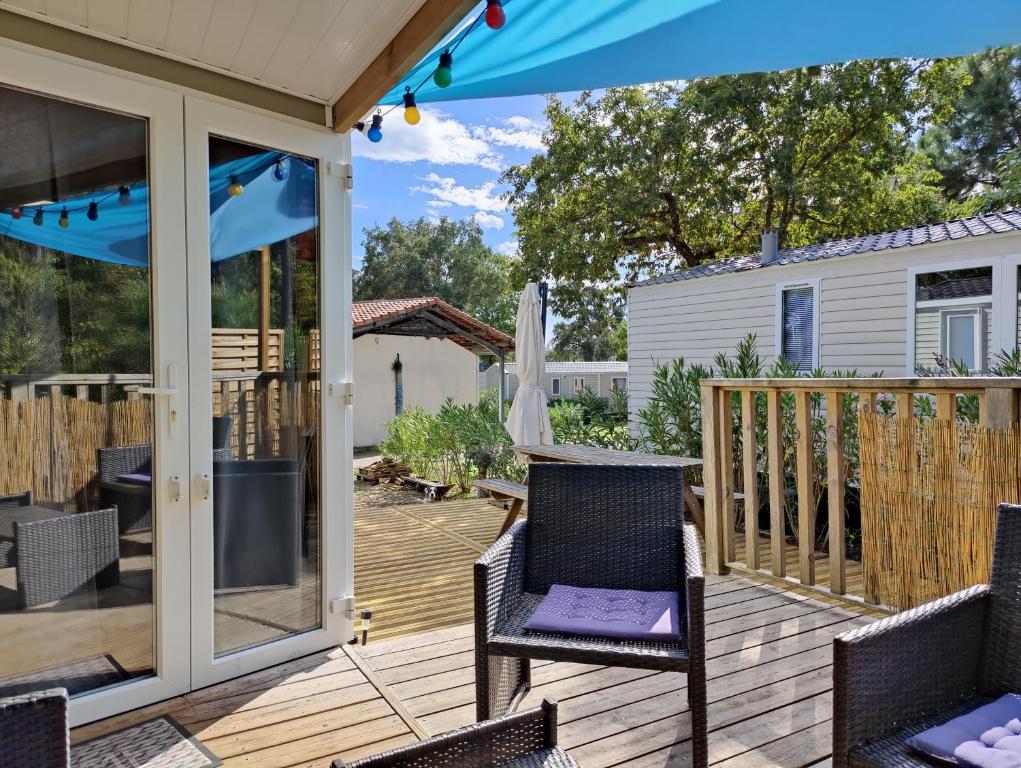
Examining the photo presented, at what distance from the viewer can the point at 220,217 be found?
2533 millimetres

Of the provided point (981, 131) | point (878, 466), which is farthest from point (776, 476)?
point (981, 131)

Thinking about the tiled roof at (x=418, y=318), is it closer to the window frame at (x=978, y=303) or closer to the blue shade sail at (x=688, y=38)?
the window frame at (x=978, y=303)

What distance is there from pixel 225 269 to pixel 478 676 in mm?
1733

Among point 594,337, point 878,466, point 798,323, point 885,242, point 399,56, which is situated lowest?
point 878,466

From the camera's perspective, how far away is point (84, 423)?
7.34 feet

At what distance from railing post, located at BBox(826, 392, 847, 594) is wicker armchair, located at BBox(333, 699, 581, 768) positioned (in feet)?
7.72

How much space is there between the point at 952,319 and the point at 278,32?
7.43m

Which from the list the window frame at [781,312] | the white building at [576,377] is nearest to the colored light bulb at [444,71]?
the window frame at [781,312]

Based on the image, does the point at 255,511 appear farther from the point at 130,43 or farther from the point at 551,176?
the point at 551,176

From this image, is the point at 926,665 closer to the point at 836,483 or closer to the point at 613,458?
the point at 836,483

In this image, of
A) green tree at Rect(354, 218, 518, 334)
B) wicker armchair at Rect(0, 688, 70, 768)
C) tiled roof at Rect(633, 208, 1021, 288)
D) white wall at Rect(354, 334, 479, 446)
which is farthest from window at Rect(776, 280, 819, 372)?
green tree at Rect(354, 218, 518, 334)

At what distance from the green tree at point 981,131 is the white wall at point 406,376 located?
12.4 meters

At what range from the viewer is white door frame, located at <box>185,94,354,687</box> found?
2.44 meters

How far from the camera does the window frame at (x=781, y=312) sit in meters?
8.28
